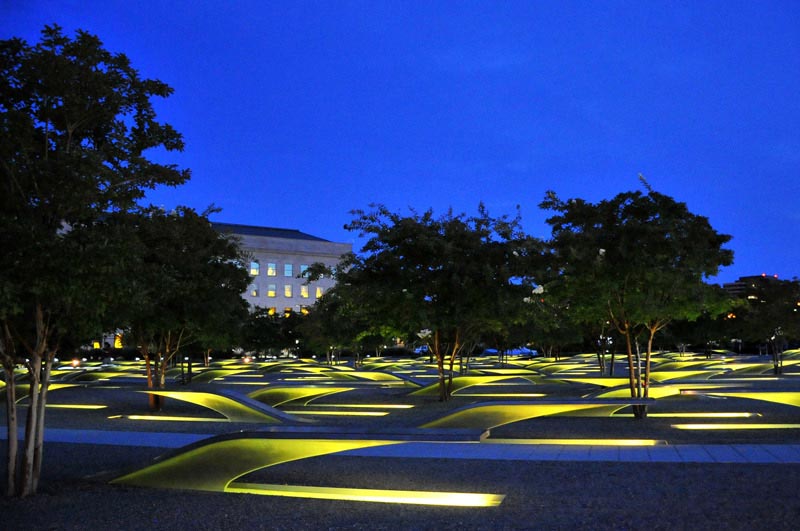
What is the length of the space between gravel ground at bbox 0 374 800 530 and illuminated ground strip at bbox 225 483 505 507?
0.60 feet

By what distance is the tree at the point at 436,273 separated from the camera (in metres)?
18.7

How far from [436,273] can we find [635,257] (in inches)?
244

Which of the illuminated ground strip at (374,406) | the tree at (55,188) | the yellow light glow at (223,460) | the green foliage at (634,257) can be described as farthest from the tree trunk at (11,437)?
the illuminated ground strip at (374,406)

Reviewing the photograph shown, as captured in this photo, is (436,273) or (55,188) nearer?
(55,188)

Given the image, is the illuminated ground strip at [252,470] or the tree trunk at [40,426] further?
the tree trunk at [40,426]

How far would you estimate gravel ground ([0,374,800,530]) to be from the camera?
6.61 metres

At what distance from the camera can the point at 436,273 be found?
62.8 ft

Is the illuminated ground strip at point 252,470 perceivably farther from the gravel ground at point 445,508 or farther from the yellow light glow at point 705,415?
the yellow light glow at point 705,415

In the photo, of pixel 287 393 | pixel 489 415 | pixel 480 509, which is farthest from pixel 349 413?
pixel 480 509

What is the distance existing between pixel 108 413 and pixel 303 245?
95.1 meters

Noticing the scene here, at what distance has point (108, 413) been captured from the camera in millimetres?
19203

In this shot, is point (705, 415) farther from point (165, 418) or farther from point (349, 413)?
point (165, 418)

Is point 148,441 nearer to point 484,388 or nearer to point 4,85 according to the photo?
point 4,85

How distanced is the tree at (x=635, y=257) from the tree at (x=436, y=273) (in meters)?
2.88
